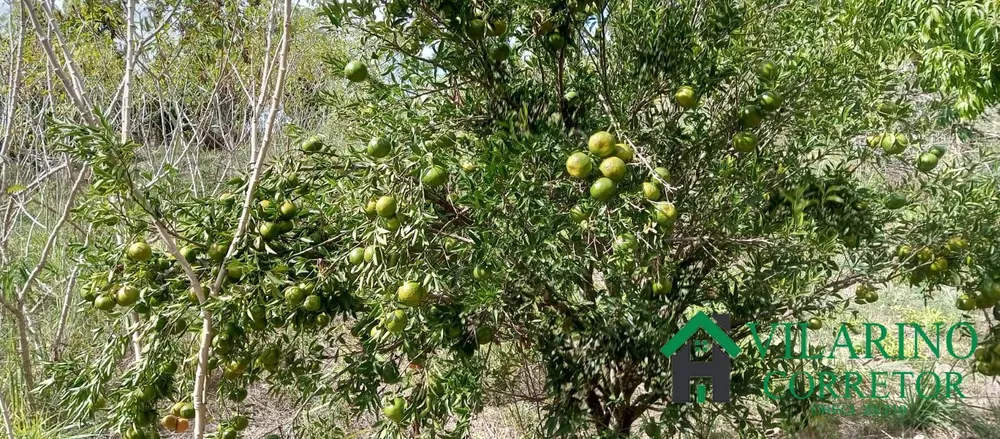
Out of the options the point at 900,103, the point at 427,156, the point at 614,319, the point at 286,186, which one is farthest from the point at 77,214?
the point at 900,103

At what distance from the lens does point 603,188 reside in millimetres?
1435

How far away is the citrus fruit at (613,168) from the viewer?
4.75 feet

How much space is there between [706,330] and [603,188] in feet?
2.74

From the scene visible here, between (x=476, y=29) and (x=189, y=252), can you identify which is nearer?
(x=476, y=29)

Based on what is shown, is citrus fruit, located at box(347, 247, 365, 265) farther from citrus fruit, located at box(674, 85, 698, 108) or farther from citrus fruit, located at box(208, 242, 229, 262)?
citrus fruit, located at box(674, 85, 698, 108)

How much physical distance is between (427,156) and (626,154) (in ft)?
1.55

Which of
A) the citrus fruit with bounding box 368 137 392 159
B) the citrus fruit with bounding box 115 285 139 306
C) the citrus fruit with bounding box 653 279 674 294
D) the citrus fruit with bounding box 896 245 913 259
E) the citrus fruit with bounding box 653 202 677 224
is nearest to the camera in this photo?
the citrus fruit with bounding box 653 202 677 224

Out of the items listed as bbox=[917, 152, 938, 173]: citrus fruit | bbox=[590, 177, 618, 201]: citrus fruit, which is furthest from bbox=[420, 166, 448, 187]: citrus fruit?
bbox=[917, 152, 938, 173]: citrus fruit

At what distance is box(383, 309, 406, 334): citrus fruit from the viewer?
150cm

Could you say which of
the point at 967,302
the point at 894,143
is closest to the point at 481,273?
the point at 894,143

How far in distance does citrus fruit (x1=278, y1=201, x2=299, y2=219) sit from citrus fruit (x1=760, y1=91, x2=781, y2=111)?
132 cm

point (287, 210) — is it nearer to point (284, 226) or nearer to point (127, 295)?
point (284, 226)

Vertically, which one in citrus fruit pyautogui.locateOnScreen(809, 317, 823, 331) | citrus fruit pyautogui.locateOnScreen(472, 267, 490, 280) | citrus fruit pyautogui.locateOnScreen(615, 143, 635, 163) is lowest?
citrus fruit pyautogui.locateOnScreen(809, 317, 823, 331)

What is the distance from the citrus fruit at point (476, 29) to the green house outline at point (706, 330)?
43.1 inches
